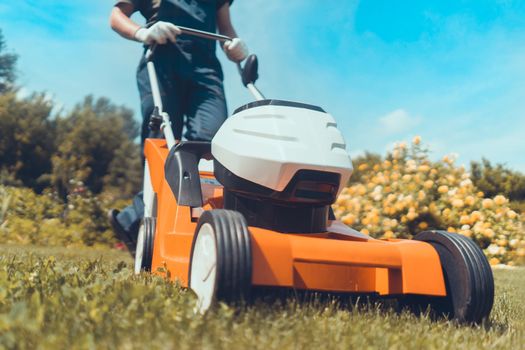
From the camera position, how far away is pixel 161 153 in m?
2.57

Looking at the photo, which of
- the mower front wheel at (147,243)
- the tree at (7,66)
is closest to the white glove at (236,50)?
the mower front wheel at (147,243)

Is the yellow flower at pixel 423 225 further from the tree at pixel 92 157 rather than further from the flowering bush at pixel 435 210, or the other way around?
the tree at pixel 92 157

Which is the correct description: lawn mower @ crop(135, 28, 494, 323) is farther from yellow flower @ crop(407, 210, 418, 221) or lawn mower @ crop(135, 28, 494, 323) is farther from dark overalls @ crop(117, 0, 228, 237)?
yellow flower @ crop(407, 210, 418, 221)

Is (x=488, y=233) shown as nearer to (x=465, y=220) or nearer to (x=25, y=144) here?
(x=465, y=220)

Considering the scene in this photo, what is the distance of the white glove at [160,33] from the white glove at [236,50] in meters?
0.37

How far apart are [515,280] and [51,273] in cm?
307

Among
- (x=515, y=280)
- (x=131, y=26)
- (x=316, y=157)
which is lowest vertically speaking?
(x=515, y=280)

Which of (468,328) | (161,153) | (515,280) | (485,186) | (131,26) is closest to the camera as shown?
(468,328)

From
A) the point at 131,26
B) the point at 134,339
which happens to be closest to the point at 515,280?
the point at 131,26

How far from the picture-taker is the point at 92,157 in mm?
15891

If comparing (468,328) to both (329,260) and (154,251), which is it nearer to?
(329,260)

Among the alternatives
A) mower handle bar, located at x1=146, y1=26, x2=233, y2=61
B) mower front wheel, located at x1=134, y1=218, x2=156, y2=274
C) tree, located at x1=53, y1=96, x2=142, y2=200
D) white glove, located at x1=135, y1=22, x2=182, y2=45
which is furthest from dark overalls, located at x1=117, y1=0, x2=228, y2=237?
tree, located at x1=53, y1=96, x2=142, y2=200

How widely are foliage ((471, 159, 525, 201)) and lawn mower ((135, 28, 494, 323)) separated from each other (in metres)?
4.92

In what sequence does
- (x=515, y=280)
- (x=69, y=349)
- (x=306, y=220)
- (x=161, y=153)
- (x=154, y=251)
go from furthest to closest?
1. (x=515, y=280)
2. (x=161, y=153)
3. (x=154, y=251)
4. (x=306, y=220)
5. (x=69, y=349)
